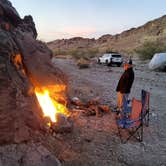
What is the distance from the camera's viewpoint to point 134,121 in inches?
337

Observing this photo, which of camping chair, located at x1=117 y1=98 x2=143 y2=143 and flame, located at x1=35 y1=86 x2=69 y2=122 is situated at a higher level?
flame, located at x1=35 y1=86 x2=69 y2=122

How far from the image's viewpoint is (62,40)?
506ft

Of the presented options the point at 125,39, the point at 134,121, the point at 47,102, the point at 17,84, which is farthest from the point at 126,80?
the point at 125,39

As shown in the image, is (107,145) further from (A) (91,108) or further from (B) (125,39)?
(B) (125,39)

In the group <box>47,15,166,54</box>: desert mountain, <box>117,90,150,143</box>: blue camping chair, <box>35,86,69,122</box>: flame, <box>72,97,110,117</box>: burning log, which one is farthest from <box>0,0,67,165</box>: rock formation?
<box>47,15,166,54</box>: desert mountain

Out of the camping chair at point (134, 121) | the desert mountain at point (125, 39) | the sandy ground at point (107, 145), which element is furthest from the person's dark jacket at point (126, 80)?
the desert mountain at point (125, 39)

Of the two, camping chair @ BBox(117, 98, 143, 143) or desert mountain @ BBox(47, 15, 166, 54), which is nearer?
camping chair @ BBox(117, 98, 143, 143)

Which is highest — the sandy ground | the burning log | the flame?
the flame

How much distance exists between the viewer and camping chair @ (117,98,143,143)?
8.55 metres

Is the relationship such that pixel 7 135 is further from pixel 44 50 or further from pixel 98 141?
pixel 44 50

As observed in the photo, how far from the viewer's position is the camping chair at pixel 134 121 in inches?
337

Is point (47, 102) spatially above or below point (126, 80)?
below

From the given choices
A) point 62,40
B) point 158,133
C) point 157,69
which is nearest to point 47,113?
point 158,133

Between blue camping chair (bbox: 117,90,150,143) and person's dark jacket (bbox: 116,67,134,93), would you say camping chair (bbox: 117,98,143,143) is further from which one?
person's dark jacket (bbox: 116,67,134,93)
